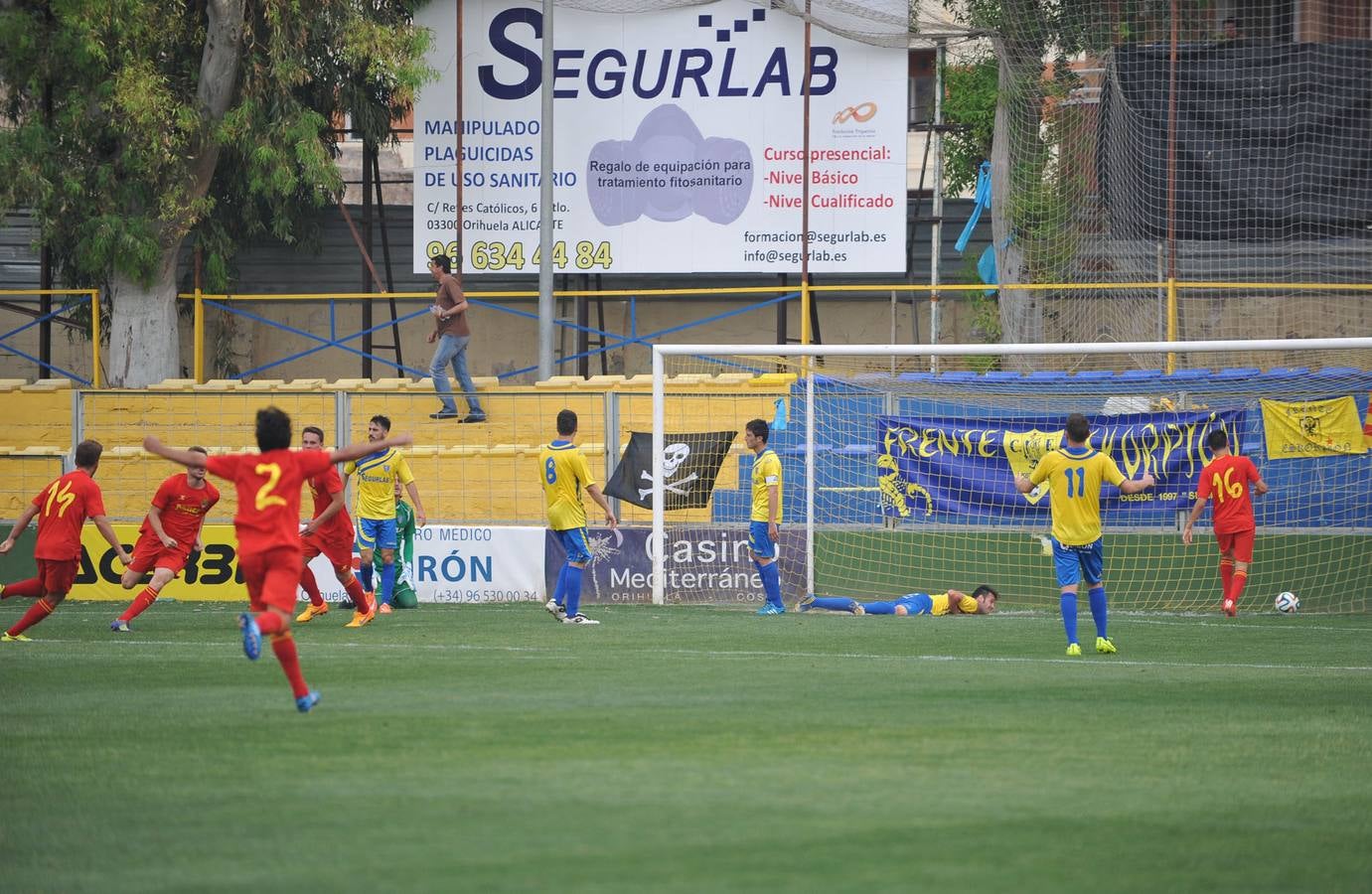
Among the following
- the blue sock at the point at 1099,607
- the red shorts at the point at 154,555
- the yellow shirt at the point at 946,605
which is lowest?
the yellow shirt at the point at 946,605

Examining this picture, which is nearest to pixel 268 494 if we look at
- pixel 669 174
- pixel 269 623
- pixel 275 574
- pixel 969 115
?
pixel 275 574

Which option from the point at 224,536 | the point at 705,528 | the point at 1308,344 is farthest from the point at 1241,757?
the point at 224,536

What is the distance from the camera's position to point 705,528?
18.8 m

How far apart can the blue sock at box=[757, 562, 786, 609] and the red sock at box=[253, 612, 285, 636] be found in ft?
28.1

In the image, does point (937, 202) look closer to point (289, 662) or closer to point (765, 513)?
point (765, 513)

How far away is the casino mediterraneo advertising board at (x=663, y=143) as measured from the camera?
A: 23953 millimetres

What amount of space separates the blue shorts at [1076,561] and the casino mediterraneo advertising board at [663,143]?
10.9 m

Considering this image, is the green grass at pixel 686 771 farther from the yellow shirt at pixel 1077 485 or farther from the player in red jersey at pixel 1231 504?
the player in red jersey at pixel 1231 504

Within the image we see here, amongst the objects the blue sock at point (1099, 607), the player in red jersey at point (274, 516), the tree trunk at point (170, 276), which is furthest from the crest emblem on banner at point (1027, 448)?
the tree trunk at point (170, 276)

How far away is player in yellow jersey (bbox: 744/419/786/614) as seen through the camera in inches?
656

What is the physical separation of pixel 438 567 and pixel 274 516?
33.0 ft

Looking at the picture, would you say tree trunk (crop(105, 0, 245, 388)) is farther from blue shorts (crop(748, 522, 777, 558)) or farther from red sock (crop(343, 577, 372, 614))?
blue shorts (crop(748, 522, 777, 558))

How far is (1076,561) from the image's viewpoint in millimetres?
13367

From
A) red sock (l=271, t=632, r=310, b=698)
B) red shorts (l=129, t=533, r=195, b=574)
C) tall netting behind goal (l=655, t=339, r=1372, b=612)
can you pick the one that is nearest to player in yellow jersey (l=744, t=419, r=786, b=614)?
tall netting behind goal (l=655, t=339, r=1372, b=612)
